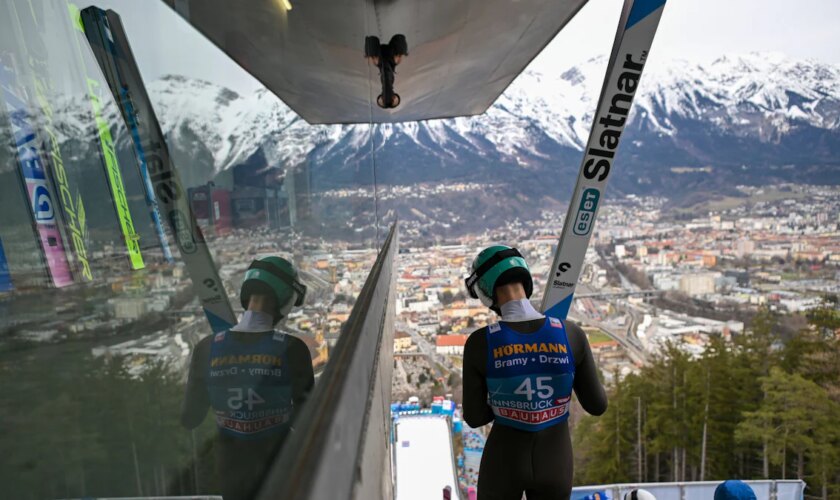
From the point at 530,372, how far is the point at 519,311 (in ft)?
0.84

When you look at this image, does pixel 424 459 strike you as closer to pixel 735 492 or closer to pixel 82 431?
pixel 735 492

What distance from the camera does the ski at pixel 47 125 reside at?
1.33ft

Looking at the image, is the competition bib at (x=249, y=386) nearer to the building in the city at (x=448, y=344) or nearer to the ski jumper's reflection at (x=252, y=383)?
the ski jumper's reflection at (x=252, y=383)

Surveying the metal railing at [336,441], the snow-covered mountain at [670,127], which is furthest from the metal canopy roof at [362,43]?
the snow-covered mountain at [670,127]

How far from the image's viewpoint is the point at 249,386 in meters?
0.56

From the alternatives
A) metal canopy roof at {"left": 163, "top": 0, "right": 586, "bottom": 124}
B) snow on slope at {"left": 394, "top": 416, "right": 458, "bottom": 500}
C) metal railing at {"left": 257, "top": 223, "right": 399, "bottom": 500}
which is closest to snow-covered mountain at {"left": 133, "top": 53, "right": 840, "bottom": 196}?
snow on slope at {"left": 394, "top": 416, "right": 458, "bottom": 500}

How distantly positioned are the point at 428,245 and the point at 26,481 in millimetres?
24200

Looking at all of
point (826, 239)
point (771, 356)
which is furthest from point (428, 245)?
point (826, 239)

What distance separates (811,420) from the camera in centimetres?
1638

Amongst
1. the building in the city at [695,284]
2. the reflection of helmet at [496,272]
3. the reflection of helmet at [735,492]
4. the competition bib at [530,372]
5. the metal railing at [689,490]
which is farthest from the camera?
the building in the city at [695,284]

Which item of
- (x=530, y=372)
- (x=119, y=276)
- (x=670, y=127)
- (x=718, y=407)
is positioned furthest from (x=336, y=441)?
(x=670, y=127)

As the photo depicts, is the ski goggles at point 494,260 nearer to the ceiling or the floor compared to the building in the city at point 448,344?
nearer to the ceiling

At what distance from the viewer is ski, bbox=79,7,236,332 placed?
434 mm

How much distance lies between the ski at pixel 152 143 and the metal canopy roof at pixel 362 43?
0.12 meters
